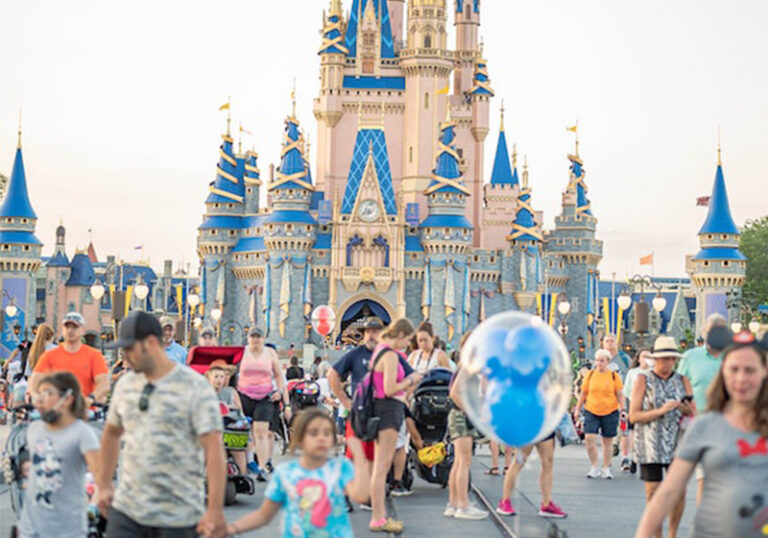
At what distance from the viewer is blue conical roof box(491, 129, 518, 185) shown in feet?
260

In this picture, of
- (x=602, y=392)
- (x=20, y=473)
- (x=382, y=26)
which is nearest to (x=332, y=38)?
(x=382, y=26)


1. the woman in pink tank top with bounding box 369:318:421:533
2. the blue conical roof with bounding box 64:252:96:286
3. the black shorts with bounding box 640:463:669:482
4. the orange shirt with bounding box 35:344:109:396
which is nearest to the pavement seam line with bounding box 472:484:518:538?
the woman in pink tank top with bounding box 369:318:421:533

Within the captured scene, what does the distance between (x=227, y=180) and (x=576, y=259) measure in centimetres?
1891

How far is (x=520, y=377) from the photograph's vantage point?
7.48m

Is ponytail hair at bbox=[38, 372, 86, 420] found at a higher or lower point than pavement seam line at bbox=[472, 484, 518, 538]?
higher

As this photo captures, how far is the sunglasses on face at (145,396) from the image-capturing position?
6.13 metres

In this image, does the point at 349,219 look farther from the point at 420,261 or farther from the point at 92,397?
the point at 92,397

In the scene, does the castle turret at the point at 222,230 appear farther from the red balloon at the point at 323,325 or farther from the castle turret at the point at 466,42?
the red balloon at the point at 323,325

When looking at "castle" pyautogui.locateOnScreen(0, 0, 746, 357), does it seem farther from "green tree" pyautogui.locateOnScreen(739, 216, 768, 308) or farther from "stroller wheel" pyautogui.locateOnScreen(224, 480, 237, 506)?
"stroller wheel" pyautogui.locateOnScreen(224, 480, 237, 506)

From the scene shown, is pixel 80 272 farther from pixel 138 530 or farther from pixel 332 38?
pixel 138 530

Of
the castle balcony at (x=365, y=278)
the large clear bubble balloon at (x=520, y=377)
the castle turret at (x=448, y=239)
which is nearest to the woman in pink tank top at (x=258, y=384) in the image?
the large clear bubble balloon at (x=520, y=377)

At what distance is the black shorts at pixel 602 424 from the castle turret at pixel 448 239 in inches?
2039

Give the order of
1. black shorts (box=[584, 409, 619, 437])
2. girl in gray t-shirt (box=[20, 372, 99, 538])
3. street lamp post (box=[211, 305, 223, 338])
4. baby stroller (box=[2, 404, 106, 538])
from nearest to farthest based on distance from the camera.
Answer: girl in gray t-shirt (box=[20, 372, 99, 538])
baby stroller (box=[2, 404, 106, 538])
black shorts (box=[584, 409, 619, 437])
street lamp post (box=[211, 305, 223, 338])

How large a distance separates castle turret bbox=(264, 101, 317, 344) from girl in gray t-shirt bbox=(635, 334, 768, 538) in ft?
198
